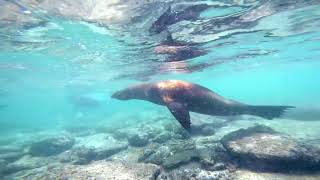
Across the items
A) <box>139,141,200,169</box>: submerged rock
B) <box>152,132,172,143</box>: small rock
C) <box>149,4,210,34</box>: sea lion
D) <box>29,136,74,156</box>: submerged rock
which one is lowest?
<box>29,136,74,156</box>: submerged rock

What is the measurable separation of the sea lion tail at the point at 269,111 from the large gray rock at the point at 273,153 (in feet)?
2.91

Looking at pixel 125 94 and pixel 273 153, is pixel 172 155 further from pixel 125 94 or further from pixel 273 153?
pixel 125 94

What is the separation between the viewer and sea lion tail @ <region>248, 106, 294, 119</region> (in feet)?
33.5

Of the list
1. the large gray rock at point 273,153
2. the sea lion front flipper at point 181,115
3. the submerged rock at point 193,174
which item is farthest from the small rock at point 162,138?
the submerged rock at point 193,174

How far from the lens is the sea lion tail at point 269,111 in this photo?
10219 mm

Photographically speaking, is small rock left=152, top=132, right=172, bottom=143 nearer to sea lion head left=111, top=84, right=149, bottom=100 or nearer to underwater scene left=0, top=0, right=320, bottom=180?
underwater scene left=0, top=0, right=320, bottom=180

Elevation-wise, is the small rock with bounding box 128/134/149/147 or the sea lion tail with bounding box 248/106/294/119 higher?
the sea lion tail with bounding box 248/106/294/119

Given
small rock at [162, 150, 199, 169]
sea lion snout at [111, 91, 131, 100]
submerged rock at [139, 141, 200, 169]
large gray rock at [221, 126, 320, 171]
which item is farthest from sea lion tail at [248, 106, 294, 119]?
sea lion snout at [111, 91, 131, 100]

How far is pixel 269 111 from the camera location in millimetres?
10344

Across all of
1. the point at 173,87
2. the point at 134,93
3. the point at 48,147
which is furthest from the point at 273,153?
the point at 48,147

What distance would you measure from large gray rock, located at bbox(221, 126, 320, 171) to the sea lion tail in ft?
2.91

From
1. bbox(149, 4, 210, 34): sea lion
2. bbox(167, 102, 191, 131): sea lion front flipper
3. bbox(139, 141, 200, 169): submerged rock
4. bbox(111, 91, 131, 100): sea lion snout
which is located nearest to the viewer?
bbox(167, 102, 191, 131): sea lion front flipper

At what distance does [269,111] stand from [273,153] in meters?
2.38

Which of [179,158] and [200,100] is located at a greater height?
[200,100]
